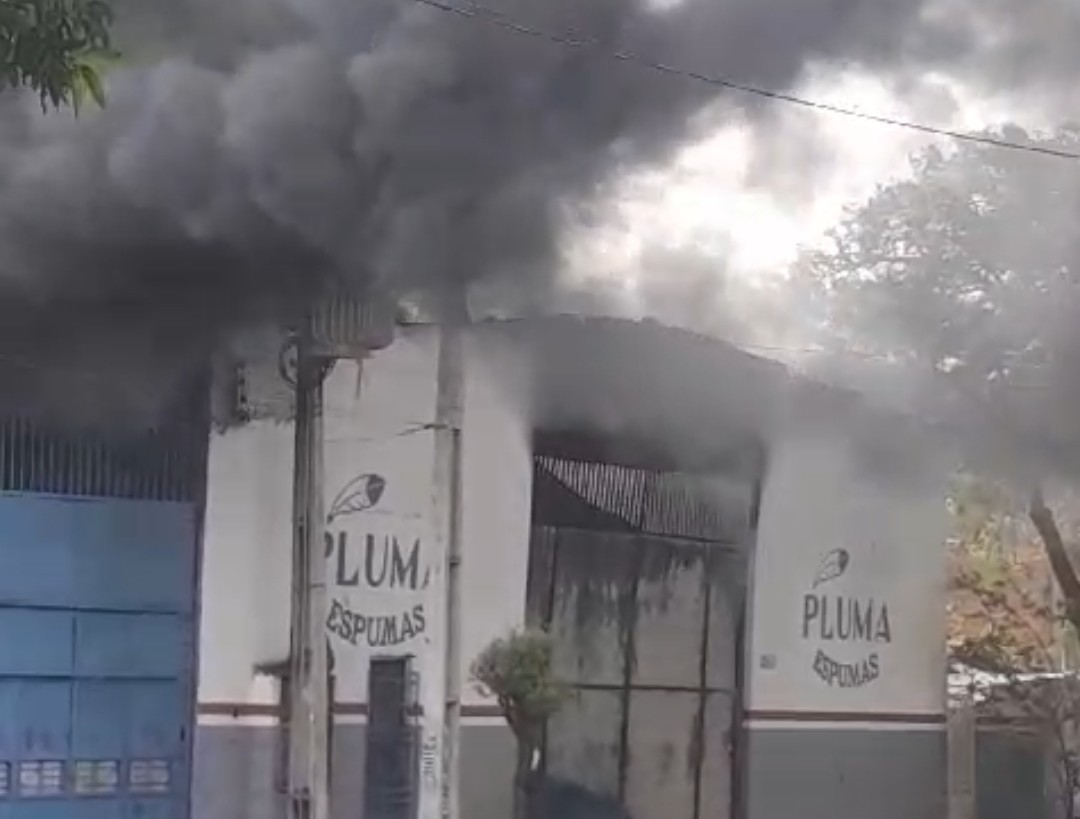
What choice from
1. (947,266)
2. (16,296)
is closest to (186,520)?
(16,296)

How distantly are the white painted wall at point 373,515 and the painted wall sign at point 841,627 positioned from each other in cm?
371

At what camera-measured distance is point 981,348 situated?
1627 cm

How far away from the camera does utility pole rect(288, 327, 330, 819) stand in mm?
13383

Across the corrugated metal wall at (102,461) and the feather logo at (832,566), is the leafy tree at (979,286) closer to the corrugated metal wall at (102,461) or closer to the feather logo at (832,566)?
the feather logo at (832,566)

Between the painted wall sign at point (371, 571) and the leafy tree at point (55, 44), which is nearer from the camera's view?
the leafy tree at point (55, 44)

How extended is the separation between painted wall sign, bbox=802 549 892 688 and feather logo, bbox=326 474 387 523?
16.7 ft

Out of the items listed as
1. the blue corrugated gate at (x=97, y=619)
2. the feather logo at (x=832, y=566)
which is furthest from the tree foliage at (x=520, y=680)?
the feather logo at (x=832, y=566)

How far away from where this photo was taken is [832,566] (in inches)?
728

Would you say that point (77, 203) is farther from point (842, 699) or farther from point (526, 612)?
point (842, 699)

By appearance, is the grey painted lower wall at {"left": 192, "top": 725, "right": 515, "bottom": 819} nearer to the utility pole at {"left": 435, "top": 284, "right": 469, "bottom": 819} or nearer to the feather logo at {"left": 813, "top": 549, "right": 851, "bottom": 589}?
the utility pole at {"left": 435, "top": 284, "right": 469, "bottom": 819}

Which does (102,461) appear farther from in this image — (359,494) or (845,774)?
(845,774)

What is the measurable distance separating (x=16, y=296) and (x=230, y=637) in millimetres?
2590

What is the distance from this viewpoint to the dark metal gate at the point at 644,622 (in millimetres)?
15984

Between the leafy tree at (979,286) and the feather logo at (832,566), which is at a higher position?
the leafy tree at (979,286)
